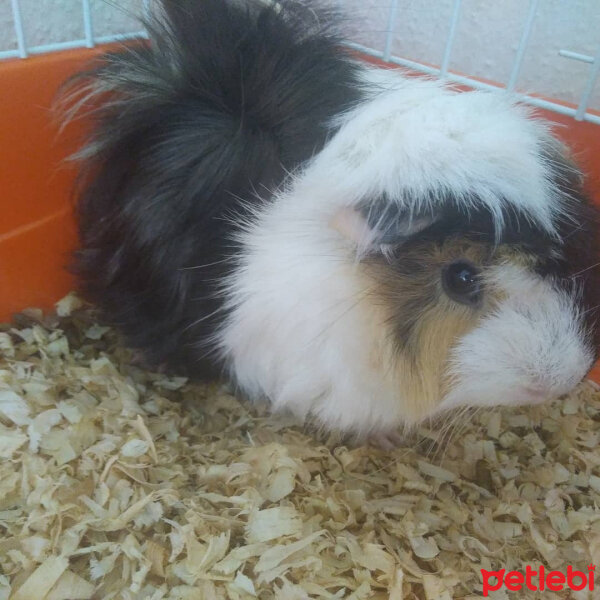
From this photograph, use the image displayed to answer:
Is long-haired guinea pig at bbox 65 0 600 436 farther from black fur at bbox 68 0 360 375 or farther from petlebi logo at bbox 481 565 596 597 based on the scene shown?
petlebi logo at bbox 481 565 596 597

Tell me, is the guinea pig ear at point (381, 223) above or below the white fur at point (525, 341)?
above

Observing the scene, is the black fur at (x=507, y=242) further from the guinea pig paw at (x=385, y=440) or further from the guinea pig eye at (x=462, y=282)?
the guinea pig paw at (x=385, y=440)

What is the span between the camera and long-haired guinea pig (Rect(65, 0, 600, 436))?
0.82m

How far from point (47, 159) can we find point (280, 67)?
561 millimetres

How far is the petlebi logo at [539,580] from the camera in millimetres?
979

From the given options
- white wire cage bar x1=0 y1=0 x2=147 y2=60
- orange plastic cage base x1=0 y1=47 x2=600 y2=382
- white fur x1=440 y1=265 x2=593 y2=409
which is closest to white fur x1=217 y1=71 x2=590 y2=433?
white fur x1=440 y1=265 x2=593 y2=409

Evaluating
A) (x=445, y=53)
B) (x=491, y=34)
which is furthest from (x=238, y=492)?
(x=491, y=34)

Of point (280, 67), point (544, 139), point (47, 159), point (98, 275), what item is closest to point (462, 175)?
point (544, 139)

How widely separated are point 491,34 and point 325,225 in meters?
1.03

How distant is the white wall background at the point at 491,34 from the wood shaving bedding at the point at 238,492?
65 centimetres

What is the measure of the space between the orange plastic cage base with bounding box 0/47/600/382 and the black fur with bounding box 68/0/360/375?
0.51 ft

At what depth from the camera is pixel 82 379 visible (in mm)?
1193

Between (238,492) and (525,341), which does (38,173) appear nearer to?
(238,492)

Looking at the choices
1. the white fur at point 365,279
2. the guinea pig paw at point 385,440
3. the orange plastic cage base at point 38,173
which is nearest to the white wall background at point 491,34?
the orange plastic cage base at point 38,173
